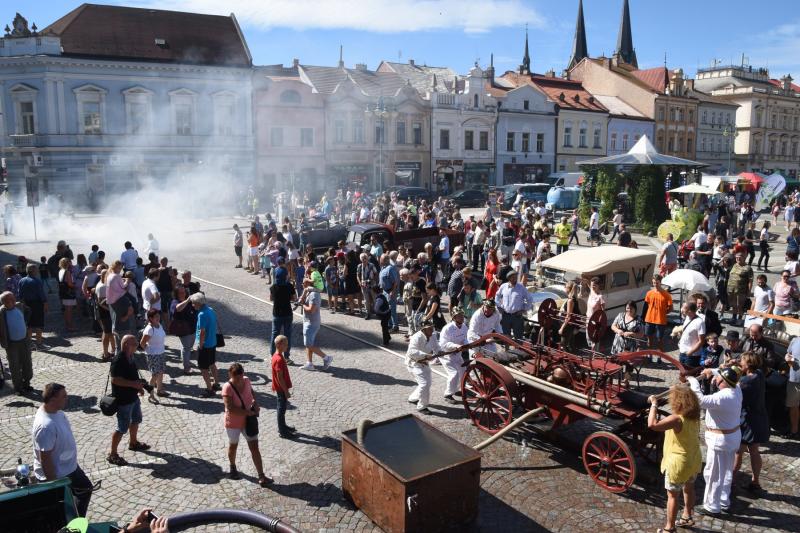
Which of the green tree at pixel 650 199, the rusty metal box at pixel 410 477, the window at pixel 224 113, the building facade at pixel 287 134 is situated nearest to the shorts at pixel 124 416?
the rusty metal box at pixel 410 477

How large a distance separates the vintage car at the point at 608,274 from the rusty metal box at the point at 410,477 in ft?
19.5

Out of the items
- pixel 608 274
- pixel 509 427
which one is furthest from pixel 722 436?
pixel 608 274

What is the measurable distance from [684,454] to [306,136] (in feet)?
135

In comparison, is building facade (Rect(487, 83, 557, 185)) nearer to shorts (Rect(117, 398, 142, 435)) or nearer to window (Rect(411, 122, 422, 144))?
window (Rect(411, 122, 422, 144))

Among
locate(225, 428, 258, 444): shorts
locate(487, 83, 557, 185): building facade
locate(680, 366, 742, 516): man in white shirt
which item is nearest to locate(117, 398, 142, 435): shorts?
locate(225, 428, 258, 444): shorts

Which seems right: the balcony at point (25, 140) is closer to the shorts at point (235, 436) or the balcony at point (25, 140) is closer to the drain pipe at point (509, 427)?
the shorts at point (235, 436)

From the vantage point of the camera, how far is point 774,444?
8.56 m

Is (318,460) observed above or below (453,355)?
below

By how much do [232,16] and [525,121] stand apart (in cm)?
2385

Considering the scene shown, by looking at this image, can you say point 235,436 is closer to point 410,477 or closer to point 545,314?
point 410,477

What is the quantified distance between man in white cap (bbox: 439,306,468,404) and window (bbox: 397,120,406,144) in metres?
39.4

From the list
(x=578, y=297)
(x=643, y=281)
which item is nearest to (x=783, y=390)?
(x=578, y=297)

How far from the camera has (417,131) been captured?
48.8 metres

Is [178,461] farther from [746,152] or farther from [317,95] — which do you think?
[746,152]
